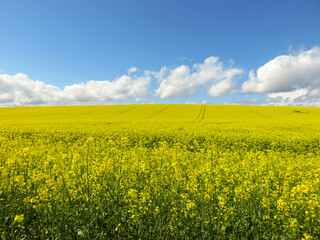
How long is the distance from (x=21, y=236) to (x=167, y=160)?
11.7 feet

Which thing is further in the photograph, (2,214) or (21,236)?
(2,214)

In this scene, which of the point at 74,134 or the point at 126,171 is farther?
the point at 74,134

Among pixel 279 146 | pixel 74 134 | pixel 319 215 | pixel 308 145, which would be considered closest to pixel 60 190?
pixel 319 215

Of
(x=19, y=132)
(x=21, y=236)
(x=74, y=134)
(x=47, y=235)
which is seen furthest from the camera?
(x=19, y=132)

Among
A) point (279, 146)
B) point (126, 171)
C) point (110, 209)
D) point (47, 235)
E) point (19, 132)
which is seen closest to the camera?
point (47, 235)

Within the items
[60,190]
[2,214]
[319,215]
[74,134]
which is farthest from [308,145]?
[74,134]

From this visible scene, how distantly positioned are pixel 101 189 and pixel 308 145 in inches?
543

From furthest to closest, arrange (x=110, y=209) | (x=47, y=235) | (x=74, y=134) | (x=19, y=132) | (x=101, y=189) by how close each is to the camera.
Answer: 1. (x=19, y=132)
2. (x=74, y=134)
3. (x=101, y=189)
4. (x=110, y=209)
5. (x=47, y=235)

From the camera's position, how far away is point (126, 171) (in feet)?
17.0

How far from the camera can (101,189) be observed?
3832mm

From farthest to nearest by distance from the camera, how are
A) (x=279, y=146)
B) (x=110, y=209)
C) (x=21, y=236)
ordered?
(x=279, y=146)
(x=110, y=209)
(x=21, y=236)

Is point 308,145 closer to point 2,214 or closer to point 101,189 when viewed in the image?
point 101,189

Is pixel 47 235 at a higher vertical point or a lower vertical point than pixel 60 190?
lower

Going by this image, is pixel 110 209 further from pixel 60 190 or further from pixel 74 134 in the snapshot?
pixel 74 134
